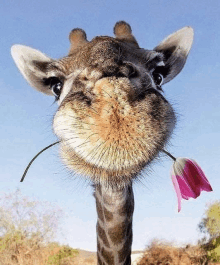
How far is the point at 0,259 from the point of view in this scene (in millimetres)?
17953

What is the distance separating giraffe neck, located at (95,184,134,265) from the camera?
4.66m

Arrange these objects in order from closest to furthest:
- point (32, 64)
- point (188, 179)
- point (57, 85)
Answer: point (188, 179)
point (57, 85)
point (32, 64)

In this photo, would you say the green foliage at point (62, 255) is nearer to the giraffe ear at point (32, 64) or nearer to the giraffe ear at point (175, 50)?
the giraffe ear at point (32, 64)

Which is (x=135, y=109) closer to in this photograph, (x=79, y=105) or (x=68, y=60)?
(x=79, y=105)

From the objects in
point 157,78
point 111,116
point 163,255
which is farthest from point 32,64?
point 163,255

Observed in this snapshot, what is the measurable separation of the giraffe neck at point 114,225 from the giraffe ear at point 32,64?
1.59m

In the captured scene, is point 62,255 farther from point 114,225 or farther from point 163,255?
point 114,225

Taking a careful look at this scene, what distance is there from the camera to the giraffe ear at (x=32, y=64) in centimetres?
482

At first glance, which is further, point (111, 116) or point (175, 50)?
point (175, 50)

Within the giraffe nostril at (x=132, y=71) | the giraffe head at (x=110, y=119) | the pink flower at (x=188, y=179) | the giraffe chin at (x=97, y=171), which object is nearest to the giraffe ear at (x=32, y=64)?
the giraffe head at (x=110, y=119)

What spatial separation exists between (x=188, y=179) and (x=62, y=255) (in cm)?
1689

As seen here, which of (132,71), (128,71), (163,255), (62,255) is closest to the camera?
(128,71)

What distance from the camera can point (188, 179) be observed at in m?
3.63

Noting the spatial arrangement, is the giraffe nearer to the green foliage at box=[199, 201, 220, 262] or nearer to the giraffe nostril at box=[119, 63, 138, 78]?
the giraffe nostril at box=[119, 63, 138, 78]
